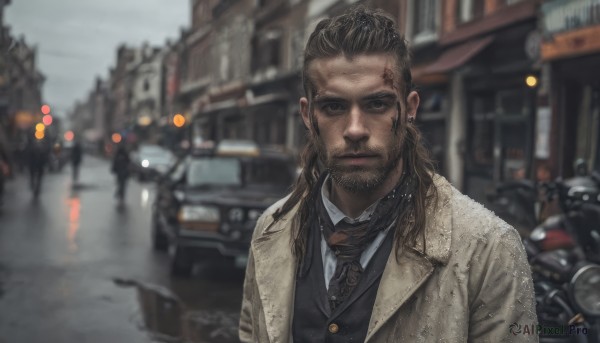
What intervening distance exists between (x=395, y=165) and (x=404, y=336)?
19.3 inches

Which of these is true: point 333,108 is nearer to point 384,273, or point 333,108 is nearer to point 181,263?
point 384,273

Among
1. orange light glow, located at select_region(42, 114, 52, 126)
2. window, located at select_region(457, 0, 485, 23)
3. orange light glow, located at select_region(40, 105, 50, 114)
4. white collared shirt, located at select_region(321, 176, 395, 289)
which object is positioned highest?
window, located at select_region(457, 0, 485, 23)

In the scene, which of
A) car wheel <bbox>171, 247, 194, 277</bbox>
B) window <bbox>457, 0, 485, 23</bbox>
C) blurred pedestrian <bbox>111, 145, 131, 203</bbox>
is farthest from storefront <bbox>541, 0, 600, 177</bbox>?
blurred pedestrian <bbox>111, 145, 131, 203</bbox>

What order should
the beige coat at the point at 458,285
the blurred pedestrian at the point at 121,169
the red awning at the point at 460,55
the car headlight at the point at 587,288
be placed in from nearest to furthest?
the beige coat at the point at 458,285
the car headlight at the point at 587,288
the red awning at the point at 460,55
the blurred pedestrian at the point at 121,169

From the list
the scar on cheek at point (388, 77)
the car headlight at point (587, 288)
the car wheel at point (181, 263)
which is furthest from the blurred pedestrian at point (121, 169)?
the scar on cheek at point (388, 77)

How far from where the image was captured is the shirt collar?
205cm

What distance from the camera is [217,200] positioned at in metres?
8.96

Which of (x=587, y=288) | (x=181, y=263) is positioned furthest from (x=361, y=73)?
(x=181, y=263)

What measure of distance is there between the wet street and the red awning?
6859mm

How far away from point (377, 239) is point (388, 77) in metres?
0.46

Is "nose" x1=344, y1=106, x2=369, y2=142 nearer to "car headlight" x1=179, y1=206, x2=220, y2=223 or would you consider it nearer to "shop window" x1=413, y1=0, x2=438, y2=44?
"car headlight" x1=179, y1=206, x2=220, y2=223

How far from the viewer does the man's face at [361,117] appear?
1994 mm

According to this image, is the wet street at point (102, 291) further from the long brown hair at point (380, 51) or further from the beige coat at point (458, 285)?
the beige coat at point (458, 285)

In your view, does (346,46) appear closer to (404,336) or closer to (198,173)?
(404,336)
